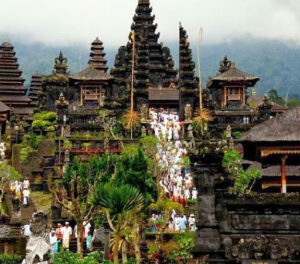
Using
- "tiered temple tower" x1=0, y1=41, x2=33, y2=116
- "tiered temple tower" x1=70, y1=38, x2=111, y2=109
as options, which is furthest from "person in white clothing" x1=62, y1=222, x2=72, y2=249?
"tiered temple tower" x1=0, y1=41, x2=33, y2=116

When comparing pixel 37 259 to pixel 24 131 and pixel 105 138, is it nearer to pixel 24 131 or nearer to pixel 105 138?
pixel 105 138

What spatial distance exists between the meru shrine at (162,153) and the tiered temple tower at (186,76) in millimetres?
116

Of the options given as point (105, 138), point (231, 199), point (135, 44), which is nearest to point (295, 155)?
point (231, 199)

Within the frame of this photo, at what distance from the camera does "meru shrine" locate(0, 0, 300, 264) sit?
64.4 feet

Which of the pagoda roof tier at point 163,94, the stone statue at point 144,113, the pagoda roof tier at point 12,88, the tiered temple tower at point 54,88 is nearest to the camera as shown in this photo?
the stone statue at point 144,113

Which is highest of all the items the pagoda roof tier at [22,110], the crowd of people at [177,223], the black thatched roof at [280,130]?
the pagoda roof tier at [22,110]

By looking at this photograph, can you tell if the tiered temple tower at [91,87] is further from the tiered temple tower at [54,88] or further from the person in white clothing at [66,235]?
the person in white clothing at [66,235]

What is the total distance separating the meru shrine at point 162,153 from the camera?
1962cm

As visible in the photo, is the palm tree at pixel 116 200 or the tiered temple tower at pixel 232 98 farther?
the tiered temple tower at pixel 232 98

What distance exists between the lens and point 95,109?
5228 cm

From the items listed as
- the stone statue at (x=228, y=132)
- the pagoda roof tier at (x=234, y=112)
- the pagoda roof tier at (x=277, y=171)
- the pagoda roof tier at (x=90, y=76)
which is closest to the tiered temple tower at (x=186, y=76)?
the pagoda roof tier at (x=234, y=112)

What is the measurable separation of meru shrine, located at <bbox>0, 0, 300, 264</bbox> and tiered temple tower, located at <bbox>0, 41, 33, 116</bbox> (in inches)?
4.4

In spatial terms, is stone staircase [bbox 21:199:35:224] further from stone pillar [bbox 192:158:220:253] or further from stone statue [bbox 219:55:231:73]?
stone statue [bbox 219:55:231:73]

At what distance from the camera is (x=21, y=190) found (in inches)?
1469
